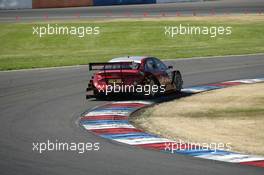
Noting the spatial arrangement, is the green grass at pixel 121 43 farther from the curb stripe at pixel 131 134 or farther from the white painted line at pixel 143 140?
the white painted line at pixel 143 140

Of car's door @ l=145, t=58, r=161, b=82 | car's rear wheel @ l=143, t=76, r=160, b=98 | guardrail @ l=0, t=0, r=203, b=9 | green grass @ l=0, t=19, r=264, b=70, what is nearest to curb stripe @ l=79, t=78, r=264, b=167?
car's rear wheel @ l=143, t=76, r=160, b=98

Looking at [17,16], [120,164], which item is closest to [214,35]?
[17,16]

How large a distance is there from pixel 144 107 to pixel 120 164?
6.91 metres

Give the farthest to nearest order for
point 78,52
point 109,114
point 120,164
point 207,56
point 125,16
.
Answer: point 125,16, point 78,52, point 207,56, point 109,114, point 120,164

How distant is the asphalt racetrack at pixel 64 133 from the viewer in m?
10.5

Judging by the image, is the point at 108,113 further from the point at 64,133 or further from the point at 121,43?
the point at 121,43

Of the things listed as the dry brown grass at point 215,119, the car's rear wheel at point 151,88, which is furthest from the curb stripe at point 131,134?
the car's rear wheel at point 151,88

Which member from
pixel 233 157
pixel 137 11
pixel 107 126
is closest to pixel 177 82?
pixel 107 126

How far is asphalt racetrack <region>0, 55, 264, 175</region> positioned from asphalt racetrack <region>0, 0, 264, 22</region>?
23.2 metres

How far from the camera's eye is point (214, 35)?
3962 centimetres

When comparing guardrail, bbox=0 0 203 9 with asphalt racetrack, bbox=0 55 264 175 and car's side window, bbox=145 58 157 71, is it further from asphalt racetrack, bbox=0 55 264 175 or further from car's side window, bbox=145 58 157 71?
car's side window, bbox=145 58 157 71

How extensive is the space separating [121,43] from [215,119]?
2275 centimetres

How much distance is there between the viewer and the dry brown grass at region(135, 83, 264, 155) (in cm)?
1327

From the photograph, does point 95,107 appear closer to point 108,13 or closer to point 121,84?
point 121,84
